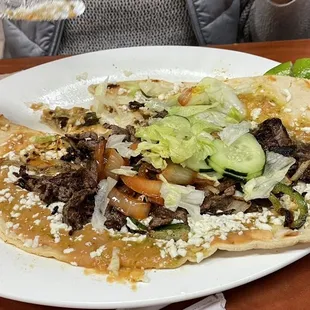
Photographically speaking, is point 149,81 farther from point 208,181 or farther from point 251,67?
point 208,181

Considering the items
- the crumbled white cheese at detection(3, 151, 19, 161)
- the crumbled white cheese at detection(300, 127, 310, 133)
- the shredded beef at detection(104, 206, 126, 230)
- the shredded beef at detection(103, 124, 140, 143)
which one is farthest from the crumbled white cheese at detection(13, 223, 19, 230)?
the crumbled white cheese at detection(300, 127, 310, 133)

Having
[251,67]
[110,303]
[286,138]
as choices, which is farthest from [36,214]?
[251,67]

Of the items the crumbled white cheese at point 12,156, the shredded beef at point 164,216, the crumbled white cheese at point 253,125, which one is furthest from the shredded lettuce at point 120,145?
the crumbled white cheese at point 253,125

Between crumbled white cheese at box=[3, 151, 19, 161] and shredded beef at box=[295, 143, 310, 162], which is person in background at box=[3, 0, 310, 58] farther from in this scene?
shredded beef at box=[295, 143, 310, 162]

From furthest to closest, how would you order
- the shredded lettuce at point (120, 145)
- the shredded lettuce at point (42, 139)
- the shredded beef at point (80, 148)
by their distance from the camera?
the shredded lettuce at point (42, 139), the shredded beef at point (80, 148), the shredded lettuce at point (120, 145)

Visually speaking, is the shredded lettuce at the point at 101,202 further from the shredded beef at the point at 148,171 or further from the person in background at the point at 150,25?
the person in background at the point at 150,25
